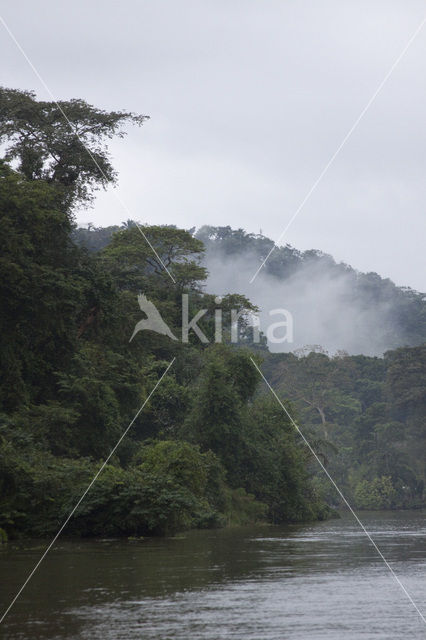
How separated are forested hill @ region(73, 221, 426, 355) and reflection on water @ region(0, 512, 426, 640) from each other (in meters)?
103

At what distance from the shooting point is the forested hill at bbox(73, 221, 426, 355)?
117500 mm

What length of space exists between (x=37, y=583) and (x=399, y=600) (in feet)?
12.1

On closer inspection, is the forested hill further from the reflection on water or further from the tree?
the reflection on water

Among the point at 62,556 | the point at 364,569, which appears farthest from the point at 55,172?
the point at 364,569

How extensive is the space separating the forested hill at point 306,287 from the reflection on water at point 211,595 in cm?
10348

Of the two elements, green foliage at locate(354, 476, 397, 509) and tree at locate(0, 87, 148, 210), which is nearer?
tree at locate(0, 87, 148, 210)

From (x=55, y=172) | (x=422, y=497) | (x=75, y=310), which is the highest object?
(x=55, y=172)

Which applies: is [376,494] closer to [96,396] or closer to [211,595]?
[96,396]

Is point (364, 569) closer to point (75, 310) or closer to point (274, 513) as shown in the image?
point (75, 310)

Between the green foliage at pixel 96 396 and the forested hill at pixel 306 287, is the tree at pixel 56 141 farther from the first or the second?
the forested hill at pixel 306 287

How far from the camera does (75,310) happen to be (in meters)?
27.5

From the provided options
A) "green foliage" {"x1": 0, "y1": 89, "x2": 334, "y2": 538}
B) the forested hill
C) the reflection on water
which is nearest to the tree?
"green foliage" {"x1": 0, "y1": 89, "x2": 334, "y2": 538}

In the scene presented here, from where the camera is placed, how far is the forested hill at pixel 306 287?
4626 inches

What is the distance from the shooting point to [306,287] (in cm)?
12150
